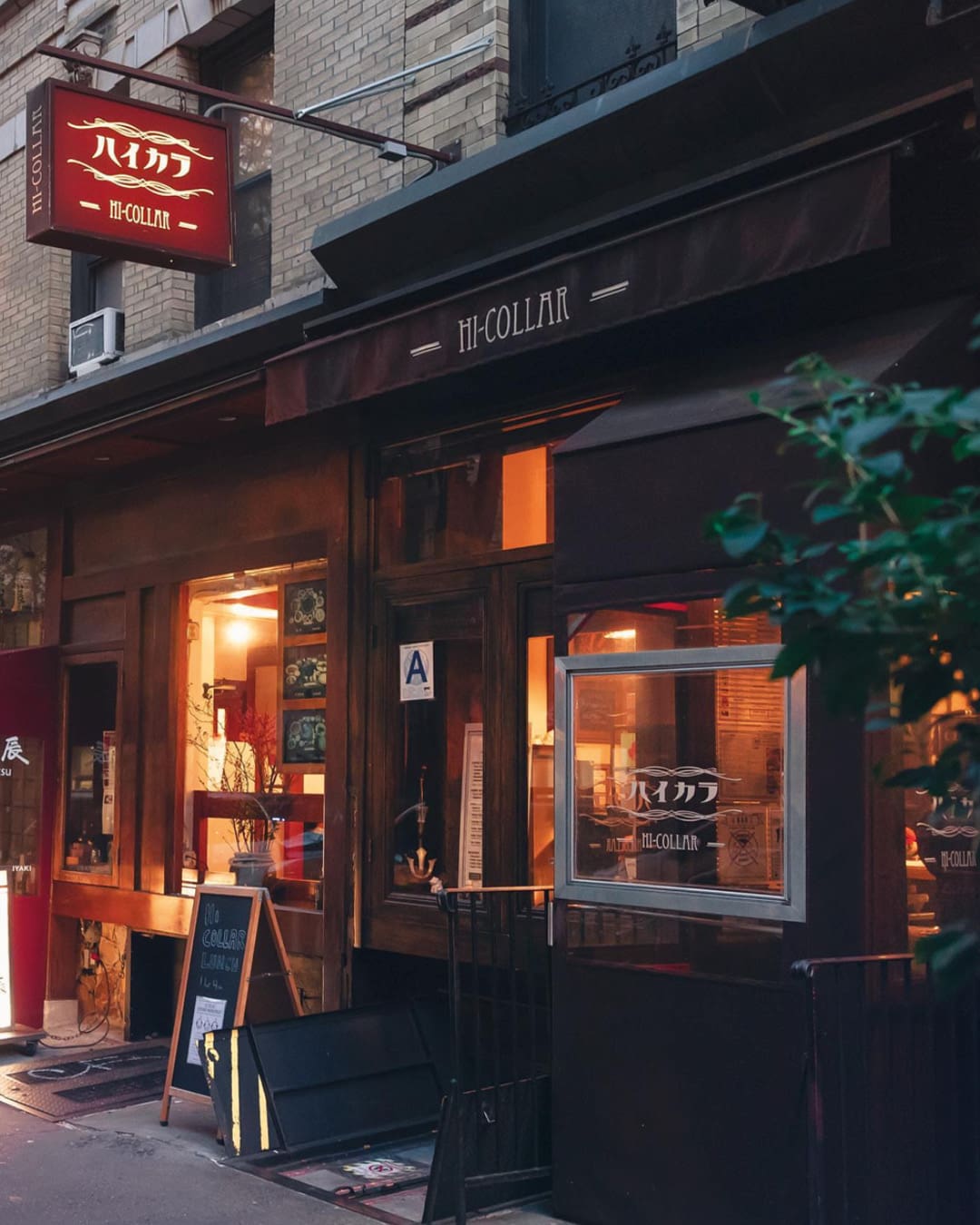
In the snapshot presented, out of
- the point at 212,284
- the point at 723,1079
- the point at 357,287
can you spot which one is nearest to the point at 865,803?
the point at 723,1079

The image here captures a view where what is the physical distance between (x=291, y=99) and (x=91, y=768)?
4.97 m

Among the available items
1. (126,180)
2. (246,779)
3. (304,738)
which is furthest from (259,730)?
(126,180)

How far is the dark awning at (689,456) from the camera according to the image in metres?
5.57

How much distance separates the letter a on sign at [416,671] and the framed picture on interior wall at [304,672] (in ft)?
2.43

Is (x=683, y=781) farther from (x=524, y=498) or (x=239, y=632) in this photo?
(x=239, y=632)

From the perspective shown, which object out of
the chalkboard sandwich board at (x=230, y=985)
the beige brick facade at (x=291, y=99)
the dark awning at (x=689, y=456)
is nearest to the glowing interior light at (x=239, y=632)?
the beige brick facade at (x=291, y=99)

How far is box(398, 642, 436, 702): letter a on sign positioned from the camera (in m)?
8.14

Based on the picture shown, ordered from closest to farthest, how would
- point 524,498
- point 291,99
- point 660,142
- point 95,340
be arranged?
point 660,142
point 524,498
point 291,99
point 95,340

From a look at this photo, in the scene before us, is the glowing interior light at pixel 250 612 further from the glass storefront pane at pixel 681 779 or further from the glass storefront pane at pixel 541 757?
the glass storefront pane at pixel 681 779

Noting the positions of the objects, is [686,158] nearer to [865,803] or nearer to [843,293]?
[843,293]

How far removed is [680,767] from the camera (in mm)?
5898

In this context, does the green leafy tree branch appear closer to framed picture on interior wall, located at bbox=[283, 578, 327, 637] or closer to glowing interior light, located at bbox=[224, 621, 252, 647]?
framed picture on interior wall, located at bbox=[283, 578, 327, 637]

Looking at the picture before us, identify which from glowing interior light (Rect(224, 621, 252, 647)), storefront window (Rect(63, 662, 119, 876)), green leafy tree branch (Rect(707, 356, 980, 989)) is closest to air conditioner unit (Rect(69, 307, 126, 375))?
storefront window (Rect(63, 662, 119, 876))

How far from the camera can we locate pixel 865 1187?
5.09 m
